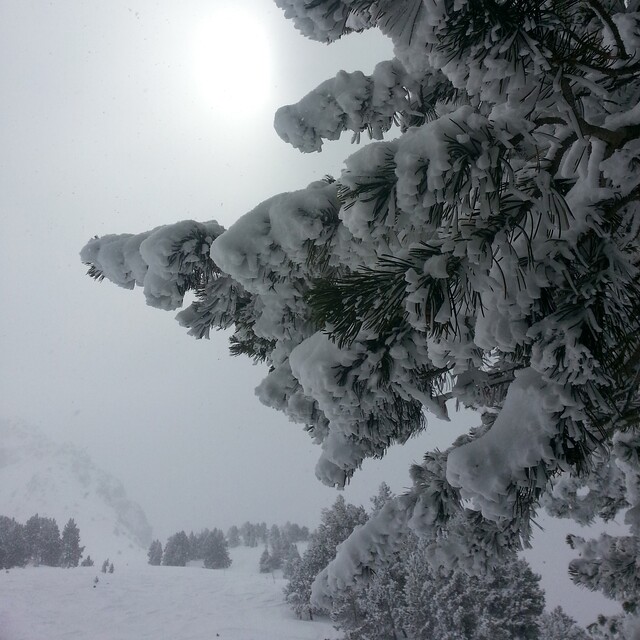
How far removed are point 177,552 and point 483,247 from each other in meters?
78.2

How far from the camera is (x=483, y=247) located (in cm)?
→ 158

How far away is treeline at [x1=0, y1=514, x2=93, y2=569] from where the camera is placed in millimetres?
53250

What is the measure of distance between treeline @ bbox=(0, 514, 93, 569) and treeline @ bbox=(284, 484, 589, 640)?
163 ft

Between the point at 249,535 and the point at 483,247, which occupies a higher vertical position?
the point at 483,247

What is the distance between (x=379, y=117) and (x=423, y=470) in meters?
3.35

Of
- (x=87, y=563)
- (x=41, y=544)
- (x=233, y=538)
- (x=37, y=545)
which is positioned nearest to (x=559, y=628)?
(x=41, y=544)

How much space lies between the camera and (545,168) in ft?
7.16

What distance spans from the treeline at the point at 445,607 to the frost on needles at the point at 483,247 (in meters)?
21.3

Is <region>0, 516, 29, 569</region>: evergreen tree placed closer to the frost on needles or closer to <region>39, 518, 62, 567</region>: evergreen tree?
<region>39, 518, 62, 567</region>: evergreen tree

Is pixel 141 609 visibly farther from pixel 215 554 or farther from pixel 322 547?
pixel 215 554

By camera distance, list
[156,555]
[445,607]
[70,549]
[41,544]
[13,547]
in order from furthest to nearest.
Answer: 1. [156,555]
2. [70,549]
3. [41,544]
4. [13,547]
5. [445,607]

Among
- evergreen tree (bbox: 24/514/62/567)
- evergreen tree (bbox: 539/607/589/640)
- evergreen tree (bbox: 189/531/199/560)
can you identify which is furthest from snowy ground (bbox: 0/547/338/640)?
evergreen tree (bbox: 189/531/199/560)

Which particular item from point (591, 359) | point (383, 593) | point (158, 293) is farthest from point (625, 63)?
point (383, 593)

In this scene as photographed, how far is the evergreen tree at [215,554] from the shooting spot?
6356 cm
